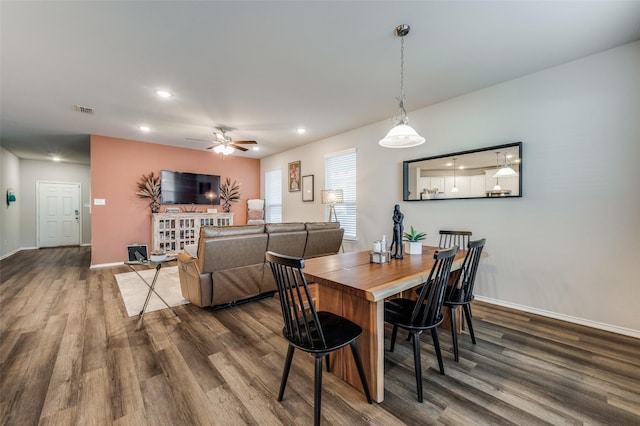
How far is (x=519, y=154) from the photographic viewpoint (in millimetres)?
3053

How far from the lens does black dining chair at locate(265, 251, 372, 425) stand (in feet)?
4.44

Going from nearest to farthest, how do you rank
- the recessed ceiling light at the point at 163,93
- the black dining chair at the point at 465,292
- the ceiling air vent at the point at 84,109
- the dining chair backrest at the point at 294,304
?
the dining chair backrest at the point at 294,304
the black dining chair at the point at 465,292
the recessed ceiling light at the point at 163,93
the ceiling air vent at the point at 84,109

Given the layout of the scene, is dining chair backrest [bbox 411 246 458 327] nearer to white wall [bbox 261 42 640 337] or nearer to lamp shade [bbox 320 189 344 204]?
white wall [bbox 261 42 640 337]

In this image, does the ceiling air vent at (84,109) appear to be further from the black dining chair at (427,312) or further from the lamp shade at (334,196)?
the black dining chair at (427,312)

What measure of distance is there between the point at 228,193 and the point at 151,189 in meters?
1.83

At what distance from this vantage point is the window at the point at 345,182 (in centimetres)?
516

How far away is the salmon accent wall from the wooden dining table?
5.59m

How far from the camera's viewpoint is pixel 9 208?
6668 millimetres

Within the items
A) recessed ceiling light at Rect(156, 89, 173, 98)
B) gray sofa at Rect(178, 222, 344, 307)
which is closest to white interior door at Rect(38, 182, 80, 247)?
recessed ceiling light at Rect(156, 89, 173, 98)

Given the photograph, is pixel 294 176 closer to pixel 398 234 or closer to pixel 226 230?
pixel 226 230

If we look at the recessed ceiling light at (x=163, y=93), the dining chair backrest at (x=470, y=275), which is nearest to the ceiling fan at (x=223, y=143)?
the recessed ceiling light at (x=163, y=93)

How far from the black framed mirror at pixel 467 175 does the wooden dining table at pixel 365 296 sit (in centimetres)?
190

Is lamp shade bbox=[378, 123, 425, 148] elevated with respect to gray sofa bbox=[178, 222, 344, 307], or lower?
elevated

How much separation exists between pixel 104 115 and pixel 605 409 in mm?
6476
